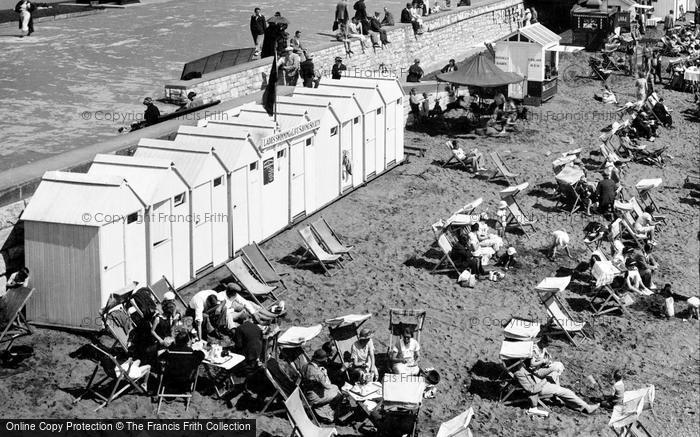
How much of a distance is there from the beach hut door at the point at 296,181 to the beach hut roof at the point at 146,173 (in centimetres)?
322

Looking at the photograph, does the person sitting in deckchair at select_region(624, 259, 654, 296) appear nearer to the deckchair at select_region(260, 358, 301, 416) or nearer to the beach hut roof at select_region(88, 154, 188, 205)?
the beach hut roof at select_region(88, 154, 188, 205)

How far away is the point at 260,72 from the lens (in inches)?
958

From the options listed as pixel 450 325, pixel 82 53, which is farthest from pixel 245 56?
pixel 450 325

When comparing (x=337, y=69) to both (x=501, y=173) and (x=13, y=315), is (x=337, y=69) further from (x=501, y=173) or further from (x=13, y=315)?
(x=13, y=315)

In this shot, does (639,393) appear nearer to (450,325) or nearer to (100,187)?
(450,325)

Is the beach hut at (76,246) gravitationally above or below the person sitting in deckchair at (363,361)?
above

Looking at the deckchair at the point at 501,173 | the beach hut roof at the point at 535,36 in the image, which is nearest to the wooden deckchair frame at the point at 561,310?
the deckchair at the point at 501,173

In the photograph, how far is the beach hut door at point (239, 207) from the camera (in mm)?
16328

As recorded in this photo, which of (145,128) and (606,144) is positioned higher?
(145,128)

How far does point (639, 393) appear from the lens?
12750 millimetres

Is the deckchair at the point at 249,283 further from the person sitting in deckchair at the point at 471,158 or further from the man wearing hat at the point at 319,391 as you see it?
the person sitting in deckchair at the point at 471,158

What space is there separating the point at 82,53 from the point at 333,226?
37.3 feet

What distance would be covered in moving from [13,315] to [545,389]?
6301 millimetres

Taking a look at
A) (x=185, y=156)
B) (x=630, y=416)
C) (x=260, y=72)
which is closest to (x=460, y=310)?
(x=630, y=416)
